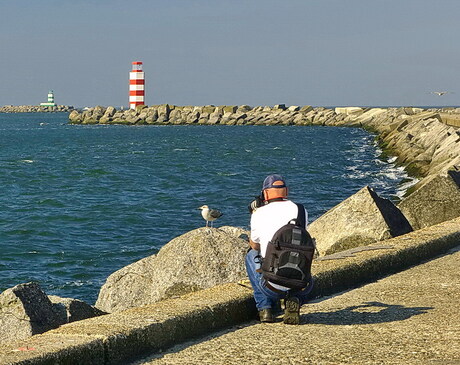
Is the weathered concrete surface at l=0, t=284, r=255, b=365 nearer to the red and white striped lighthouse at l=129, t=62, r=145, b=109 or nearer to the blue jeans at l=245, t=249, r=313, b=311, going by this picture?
the blue jeans at l=245, t=249, r=313, b=311

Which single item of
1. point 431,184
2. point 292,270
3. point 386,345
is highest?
point 431,184

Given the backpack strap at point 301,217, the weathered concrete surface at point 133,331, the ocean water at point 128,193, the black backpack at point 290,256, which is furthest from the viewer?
the ocean water at point 128,193

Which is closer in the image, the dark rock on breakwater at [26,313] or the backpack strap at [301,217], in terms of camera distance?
the backpack strap at [301,217]

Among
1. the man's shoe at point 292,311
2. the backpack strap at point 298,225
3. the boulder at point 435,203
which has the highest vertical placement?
the boulder at point 435,203

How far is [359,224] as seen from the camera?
9.26m

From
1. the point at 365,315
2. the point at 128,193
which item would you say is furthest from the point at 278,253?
the point at 128,193

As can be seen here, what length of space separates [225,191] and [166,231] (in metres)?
10.0

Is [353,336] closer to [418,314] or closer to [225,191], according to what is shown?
[418,314]

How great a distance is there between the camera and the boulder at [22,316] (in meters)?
7.38

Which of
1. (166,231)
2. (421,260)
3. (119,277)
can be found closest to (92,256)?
(166,231)

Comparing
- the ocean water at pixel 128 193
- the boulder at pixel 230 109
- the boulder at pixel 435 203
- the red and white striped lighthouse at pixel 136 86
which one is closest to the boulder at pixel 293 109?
the boulder at pixel 230 109

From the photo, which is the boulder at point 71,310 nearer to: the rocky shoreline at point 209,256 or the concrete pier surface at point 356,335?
the rocky shoreline at point 209,256

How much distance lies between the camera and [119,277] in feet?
30.8

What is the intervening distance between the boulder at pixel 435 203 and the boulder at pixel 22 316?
17.6 ft
